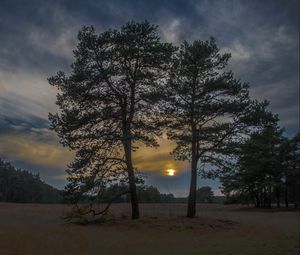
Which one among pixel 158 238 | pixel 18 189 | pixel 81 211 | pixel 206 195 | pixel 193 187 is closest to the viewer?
pixel 158 238

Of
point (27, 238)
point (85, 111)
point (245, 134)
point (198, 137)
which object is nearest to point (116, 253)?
point (27, 238)

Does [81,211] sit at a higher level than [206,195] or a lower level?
lower

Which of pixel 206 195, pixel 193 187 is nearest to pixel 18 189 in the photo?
pixel 206 195

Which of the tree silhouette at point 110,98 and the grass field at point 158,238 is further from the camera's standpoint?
the tree silhouette at point 110,98

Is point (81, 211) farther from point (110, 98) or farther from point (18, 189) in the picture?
point (18, 189)

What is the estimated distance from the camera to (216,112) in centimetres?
3178

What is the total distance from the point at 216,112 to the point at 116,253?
1854 cm

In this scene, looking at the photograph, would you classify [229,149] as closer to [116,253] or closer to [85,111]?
[85,111]

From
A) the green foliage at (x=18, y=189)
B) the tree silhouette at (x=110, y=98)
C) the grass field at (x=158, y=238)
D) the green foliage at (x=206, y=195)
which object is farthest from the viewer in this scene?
the green foliage at (x=18, y=189)

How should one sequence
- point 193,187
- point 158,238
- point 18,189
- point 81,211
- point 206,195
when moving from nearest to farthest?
point 158,238 < point 81,211 < point 193,187 < point 206,195 < point 18,189

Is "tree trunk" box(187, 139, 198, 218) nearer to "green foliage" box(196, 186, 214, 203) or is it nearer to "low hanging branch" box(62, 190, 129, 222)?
"low hanging branch" box(62, 190, 129, 222)

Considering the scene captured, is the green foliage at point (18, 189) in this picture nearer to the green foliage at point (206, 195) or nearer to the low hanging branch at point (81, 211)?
the green foliage at point (206, 195)

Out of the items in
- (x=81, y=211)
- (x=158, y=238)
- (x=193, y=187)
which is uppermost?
(x=193, y=187)

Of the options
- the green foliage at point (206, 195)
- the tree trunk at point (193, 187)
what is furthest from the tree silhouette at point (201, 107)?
the green foliage at point (206, 195)
